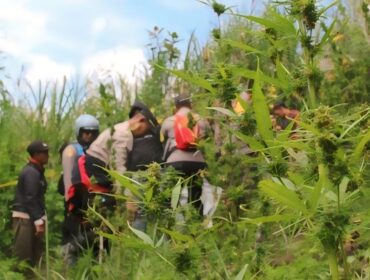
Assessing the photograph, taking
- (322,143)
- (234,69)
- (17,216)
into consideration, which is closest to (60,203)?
(17,216)

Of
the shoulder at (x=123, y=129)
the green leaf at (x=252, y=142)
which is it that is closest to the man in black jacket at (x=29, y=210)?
the shoulder at (x=123, y=129)

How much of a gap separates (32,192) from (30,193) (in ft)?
0.06

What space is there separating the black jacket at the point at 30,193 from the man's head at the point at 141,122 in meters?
1.10

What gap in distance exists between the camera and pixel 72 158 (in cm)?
660

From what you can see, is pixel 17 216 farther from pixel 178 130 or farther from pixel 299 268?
pixel 299 268

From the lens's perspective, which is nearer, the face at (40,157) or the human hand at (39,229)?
the human hand at (39,229)

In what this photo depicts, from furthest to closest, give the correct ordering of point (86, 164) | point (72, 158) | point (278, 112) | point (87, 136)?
point (87, 136), point (72, 158), point (86, 164), point (278, 112)

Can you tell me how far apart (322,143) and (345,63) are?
6.59 metres

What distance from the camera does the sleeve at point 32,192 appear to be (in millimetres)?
6855

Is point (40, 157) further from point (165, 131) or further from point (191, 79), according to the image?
point (191, 79)

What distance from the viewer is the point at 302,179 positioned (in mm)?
1254

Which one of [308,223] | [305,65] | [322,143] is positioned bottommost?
[308,223]

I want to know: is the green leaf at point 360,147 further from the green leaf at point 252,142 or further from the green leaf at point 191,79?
the green leaf at point 191,79

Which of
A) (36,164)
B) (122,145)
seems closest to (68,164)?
(36,164)
